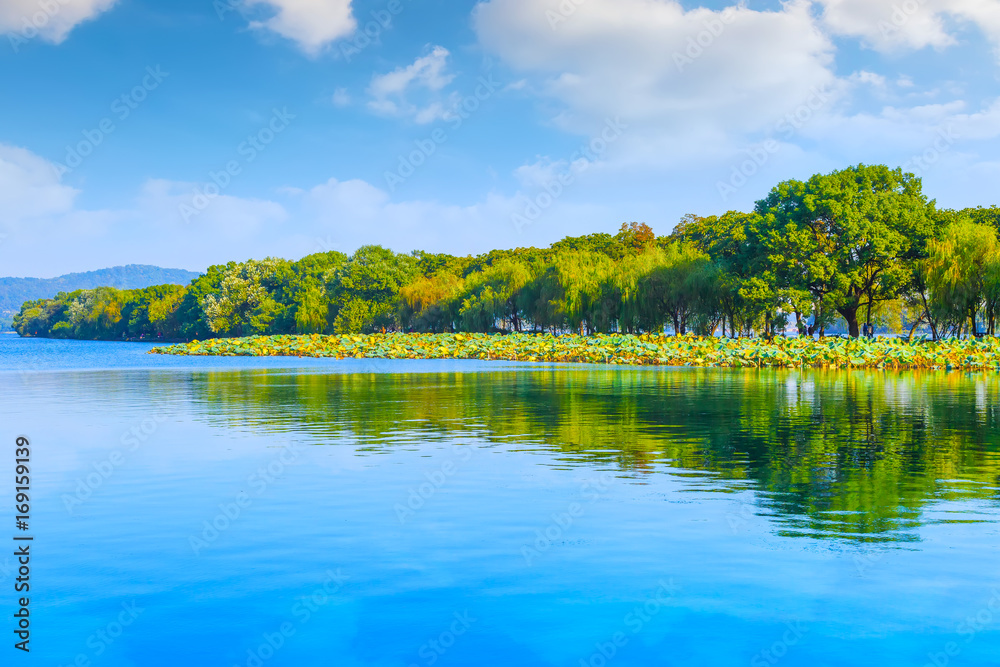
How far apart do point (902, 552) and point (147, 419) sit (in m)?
14.1

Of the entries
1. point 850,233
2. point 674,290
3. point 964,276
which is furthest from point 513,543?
point 674,290

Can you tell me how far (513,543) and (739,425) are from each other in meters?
8.89

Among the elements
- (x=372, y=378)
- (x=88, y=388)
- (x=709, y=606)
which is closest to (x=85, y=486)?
(x=709, y=606)

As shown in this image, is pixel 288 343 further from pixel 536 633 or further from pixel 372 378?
pixel 536 633

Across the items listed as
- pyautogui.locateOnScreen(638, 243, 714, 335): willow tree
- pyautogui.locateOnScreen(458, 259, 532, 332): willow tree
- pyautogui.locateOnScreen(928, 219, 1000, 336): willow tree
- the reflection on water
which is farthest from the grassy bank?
the reflection on water

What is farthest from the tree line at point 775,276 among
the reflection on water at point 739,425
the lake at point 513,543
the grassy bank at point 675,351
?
the lake at point 513,543

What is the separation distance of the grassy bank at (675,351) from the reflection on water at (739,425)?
6.34 metres

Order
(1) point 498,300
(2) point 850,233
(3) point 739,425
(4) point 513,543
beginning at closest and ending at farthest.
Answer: (4) point 513,543 → (3) point 739,425 → (2) point 850,233 → (1) point 498,300

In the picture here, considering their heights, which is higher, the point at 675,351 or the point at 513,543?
the point at 675,351

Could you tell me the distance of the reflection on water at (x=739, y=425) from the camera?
29.8 feet

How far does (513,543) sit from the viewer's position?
290 inches

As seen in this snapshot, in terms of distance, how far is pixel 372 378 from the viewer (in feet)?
98.0

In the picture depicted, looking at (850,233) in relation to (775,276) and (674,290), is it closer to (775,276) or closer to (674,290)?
(775,276)

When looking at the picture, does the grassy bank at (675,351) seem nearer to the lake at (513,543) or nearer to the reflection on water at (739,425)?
the reflection on water at (739,425)
